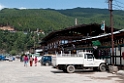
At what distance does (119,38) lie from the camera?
28.7 metres

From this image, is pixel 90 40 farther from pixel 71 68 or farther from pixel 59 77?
pixel 59 77

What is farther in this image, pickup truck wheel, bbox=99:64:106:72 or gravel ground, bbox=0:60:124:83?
pickup truck wheel, bbox=99:64:106:72

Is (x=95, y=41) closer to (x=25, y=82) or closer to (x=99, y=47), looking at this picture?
(x=99, y=47)

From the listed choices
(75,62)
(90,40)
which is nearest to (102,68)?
(75,62)

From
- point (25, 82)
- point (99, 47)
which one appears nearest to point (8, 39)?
point (99, 47)

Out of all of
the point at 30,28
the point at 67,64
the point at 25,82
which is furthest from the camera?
the point at 30,28

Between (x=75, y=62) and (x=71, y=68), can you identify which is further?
(x=75, y=62)

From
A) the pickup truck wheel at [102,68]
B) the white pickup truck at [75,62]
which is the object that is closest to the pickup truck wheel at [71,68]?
the white pickup truck at [75,62]

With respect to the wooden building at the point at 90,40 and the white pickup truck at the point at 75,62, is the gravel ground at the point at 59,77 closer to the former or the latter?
the white pickup truck at the point at 75,62

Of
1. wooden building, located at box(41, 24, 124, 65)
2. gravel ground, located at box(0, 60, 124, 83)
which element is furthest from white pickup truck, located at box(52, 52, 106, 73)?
wooden building, located at box(41, 24, 124, 65)

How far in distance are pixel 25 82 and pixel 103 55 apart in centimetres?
1675

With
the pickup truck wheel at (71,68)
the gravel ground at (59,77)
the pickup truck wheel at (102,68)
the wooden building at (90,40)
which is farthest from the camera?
the wooden building at (90,40)

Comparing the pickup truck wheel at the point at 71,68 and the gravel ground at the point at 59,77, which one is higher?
the pickup truck wheel at the point at 71,68

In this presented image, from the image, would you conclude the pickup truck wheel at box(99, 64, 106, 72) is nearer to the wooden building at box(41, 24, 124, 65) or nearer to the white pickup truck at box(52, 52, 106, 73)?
the white pickup truck at box(52, 52, 106, 73)
